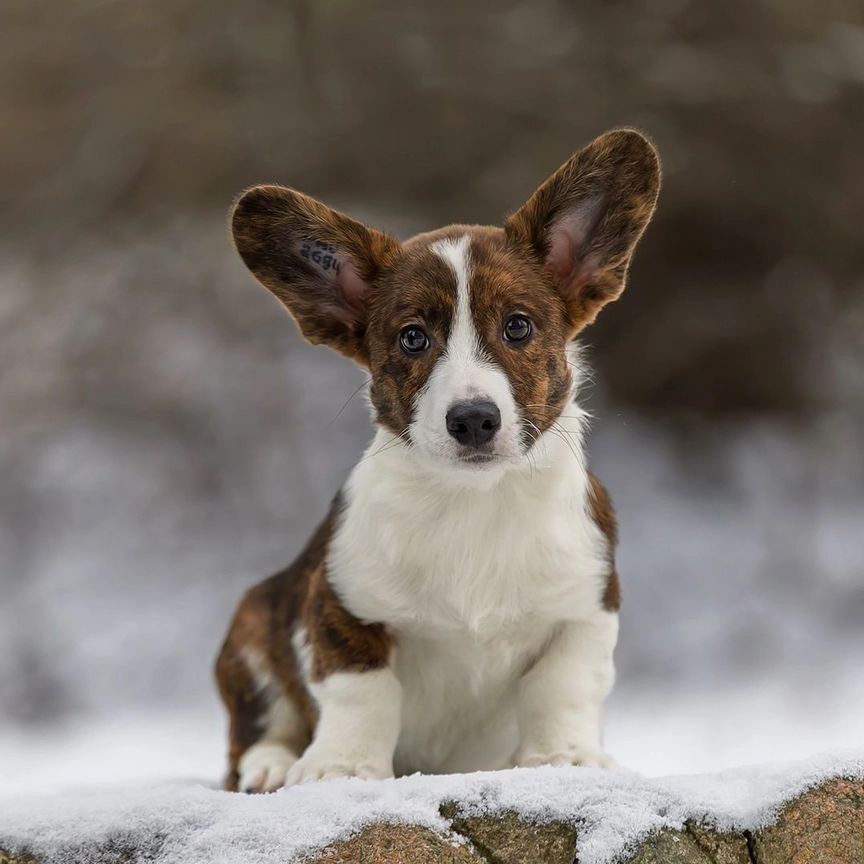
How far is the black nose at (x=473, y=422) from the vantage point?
10.3ft

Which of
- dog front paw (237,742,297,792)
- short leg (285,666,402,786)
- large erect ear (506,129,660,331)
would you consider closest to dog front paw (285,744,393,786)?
short leg (285,666,402,786)

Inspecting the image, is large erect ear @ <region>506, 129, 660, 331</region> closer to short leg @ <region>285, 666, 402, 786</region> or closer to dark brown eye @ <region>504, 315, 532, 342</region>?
dark brown eye @ <region>504, 315, 532, 342</region>

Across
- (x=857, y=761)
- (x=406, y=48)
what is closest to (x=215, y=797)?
(x=857, y=761)

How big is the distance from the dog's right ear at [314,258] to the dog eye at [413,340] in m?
0.23

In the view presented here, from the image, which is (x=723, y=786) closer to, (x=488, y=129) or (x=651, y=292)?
(x=651, y=292)

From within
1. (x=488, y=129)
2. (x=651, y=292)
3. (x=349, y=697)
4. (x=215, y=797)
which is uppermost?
(x=488, y=129)

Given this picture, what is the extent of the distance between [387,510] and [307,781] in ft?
2.16

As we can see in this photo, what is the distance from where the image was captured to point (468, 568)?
3.44 meters

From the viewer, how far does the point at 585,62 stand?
6.27 m

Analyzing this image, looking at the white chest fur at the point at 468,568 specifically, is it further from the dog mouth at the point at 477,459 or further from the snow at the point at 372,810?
the snow at the point at 372,810

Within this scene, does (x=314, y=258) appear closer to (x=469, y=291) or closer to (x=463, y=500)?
(x=469, y=291)

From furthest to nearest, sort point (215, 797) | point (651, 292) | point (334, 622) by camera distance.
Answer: point (651, 292)
point (334, 622)
point (215, 797)

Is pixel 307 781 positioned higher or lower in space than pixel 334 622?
lower

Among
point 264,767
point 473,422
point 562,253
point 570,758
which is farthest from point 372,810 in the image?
point 562,253
